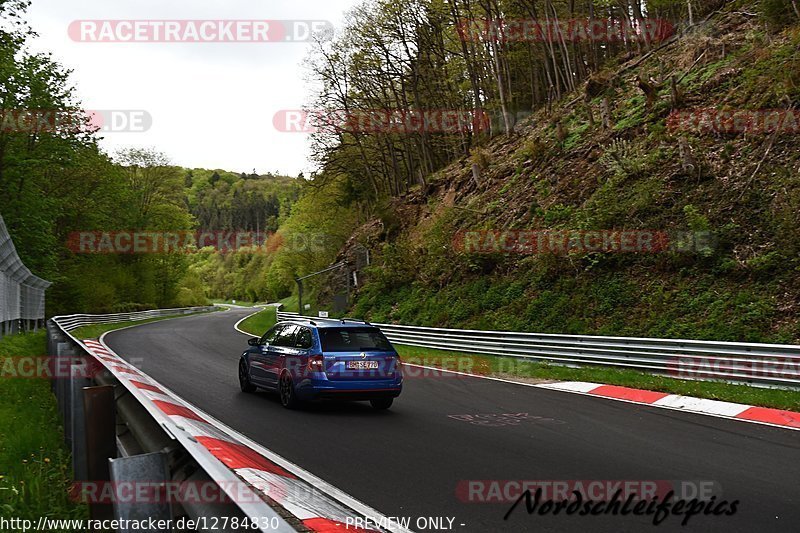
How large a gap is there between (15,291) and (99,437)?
2417 centimetres

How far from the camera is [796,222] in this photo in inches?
655

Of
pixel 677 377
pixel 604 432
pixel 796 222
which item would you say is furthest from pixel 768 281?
pixel 604 432

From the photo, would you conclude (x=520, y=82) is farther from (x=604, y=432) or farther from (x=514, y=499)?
(x=514, y=499)

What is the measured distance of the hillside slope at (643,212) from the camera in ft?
55.7

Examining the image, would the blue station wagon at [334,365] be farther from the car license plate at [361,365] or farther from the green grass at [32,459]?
the green grass at [32,459]

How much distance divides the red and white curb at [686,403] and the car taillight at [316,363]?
18.4 ft

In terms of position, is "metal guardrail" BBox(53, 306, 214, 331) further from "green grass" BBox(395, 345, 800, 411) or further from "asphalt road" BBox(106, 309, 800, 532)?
"asphalt road" BBox(106, 309, 800, 532)

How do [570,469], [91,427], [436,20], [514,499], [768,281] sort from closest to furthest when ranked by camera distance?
1. [91,427]
2. [514,499]
3. [570,469]
4. [768,281]
5. [436,20]

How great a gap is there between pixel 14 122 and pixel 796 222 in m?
35.4

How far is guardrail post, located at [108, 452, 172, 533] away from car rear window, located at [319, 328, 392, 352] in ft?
27.5

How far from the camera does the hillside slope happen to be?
1697 cm
